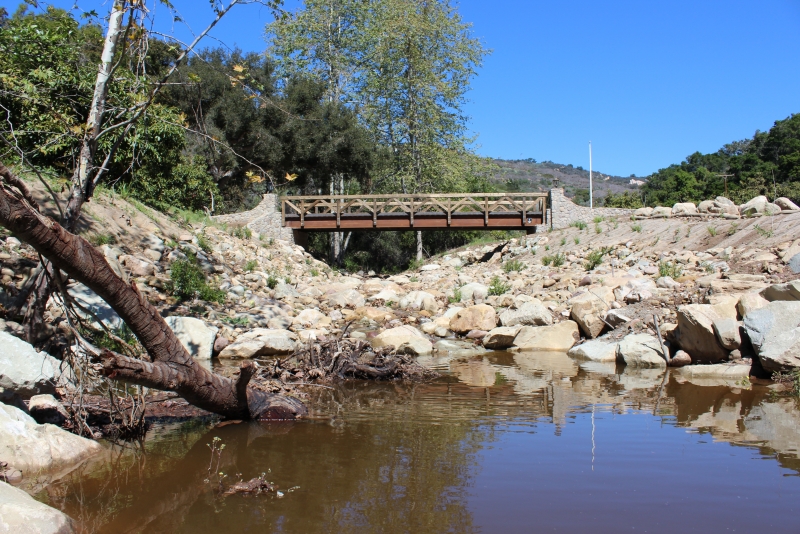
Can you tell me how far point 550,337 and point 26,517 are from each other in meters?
8.76

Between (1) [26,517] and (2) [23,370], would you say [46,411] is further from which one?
(1) [26,517]

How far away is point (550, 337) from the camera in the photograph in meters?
10.7

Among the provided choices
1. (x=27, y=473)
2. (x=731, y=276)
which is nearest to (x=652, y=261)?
(x=731, y=276)

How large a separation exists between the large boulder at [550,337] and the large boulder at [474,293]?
11.2 ft

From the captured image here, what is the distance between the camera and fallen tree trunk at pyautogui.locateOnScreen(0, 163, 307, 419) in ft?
12.9

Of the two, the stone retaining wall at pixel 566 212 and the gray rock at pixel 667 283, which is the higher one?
the stone retaining wall at pixel 566 212

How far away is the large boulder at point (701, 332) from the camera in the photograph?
8.35 m

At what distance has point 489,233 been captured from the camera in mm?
30875

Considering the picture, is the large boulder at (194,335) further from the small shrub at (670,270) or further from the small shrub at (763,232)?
the small shrub at (763,232)

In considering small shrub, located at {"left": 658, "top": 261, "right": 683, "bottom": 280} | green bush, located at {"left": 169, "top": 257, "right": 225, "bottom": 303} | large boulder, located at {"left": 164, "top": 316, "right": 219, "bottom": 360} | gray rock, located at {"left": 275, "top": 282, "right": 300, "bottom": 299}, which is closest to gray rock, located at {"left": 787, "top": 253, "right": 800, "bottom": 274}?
small shrub, located at {"left": 658, "top": 261, "right": 683, "bottom": 280}

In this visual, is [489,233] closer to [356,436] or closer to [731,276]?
[731,276]

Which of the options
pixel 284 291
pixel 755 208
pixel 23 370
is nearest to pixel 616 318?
pixel 284 291

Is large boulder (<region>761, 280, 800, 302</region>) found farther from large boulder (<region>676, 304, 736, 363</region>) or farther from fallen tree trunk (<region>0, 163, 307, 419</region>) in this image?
fallen tree trunk (<region>0, 163, 307, 419</region>)

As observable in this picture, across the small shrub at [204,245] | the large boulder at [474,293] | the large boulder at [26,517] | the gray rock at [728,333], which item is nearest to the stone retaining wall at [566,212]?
the large boulder at [474,293]
